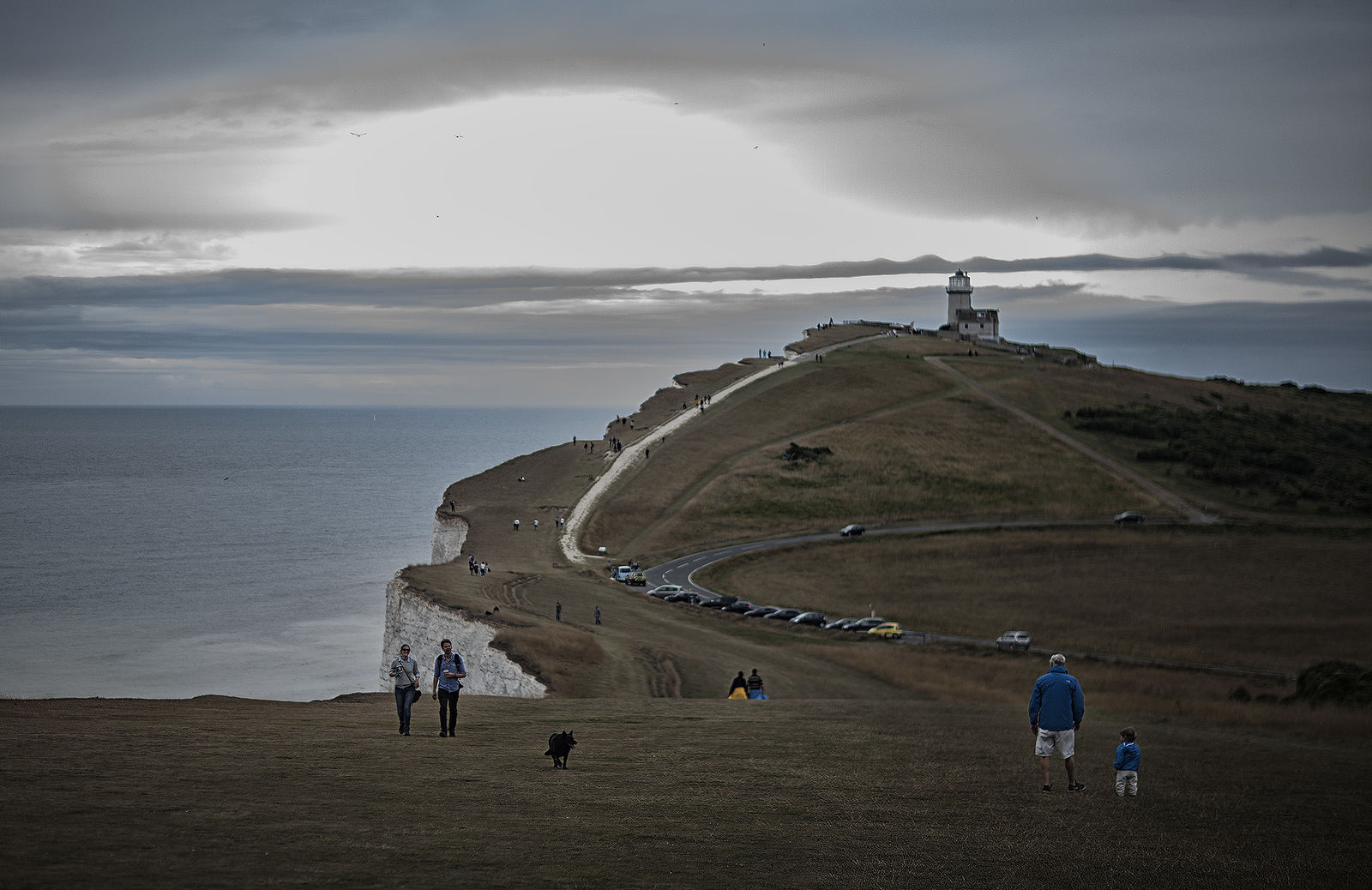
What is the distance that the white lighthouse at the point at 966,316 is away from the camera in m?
173

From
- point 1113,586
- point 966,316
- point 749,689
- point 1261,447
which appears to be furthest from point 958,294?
point 749,689

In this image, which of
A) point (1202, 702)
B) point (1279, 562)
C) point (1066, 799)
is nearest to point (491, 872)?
point (1066, 799)

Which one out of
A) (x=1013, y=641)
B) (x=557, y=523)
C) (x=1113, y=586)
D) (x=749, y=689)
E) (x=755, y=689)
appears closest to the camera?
(x=755, y=689)

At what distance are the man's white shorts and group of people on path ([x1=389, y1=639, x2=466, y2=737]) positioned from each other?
29.5 feet

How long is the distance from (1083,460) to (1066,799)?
8774 cm

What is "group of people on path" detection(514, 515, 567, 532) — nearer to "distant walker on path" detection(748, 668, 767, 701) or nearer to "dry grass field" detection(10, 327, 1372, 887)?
"dry grass field" detection(10, 327, 1372, 887)

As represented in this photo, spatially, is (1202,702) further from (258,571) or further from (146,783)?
(258,571)

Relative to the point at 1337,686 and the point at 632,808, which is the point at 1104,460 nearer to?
the point at 1337,686

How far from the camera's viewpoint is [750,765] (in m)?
16.7

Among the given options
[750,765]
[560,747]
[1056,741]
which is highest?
[1056,741]

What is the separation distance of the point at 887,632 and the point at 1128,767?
128 feet

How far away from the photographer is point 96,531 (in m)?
124

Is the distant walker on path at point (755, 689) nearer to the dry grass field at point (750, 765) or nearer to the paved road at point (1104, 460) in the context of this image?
the dry grass field at point (750, 765)

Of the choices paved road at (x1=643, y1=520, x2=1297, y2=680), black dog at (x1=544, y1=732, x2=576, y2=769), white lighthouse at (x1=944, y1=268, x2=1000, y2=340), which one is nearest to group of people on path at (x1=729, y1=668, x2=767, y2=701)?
black dog at (x1=544, y1=732, x2=576, y2=769)
